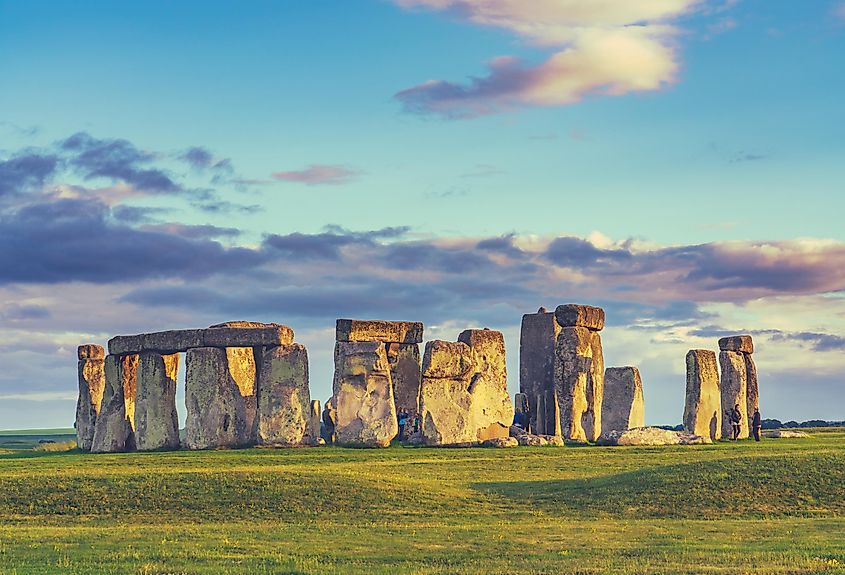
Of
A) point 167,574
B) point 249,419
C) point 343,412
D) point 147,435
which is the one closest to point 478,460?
point 343,412

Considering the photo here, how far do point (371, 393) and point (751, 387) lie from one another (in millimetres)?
16616

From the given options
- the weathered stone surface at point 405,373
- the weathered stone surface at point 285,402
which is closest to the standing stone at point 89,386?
the weathered stone surface at point 285,402

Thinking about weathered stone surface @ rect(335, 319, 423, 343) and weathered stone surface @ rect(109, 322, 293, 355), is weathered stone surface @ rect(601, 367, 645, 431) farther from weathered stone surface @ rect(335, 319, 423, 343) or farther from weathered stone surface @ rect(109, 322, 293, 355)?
weathered stone surface @ rect(109, 322, 293, 355)

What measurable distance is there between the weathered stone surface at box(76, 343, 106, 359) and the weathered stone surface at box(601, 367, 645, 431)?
59.8 feet

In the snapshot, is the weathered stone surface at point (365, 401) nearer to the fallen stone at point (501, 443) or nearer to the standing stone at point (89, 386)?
the fallen stone at point (501, 443)

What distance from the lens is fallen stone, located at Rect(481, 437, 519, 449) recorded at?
132 feet

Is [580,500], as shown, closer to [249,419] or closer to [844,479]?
[844,479]

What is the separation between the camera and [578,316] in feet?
150

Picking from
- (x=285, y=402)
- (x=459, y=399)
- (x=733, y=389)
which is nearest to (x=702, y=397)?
(x=733, y=389)

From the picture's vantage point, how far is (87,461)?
37.0 m

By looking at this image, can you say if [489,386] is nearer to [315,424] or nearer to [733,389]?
[315,424]

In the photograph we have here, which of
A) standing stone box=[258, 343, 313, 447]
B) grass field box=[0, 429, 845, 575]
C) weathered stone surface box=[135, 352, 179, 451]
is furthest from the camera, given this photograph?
weathered stone surface box=[135, 352, 179, 451]

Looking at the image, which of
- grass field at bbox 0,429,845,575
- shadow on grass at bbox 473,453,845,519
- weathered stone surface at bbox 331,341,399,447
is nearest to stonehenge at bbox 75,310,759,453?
weathered stone surface at bbox 331,341,399,447

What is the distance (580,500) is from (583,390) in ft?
63.5
